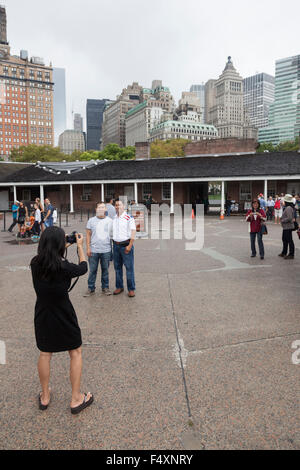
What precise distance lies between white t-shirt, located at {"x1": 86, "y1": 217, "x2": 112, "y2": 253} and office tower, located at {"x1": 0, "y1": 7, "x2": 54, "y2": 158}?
164640mm

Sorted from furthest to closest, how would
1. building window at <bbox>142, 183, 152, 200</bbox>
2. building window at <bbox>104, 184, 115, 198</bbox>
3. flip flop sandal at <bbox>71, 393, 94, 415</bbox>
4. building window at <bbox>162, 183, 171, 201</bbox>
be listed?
building window at <bbox>104, 184, 115, 198</bbox>, building window at <bbox>142, 183, 152, 200</bbox>, building window at <bbox>162, 183, 171, 201</bbox>, flip flop sandal at <bbox>71, 393, 94, 415</bbox>

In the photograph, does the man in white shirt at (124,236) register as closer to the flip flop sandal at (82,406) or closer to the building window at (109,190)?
the flip flop sandal at (82,406)

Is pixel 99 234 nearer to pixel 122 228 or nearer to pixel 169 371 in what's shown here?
pixel 122 228

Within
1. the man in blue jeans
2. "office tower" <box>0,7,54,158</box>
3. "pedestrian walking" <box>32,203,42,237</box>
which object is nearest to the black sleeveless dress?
the man in blue jeans

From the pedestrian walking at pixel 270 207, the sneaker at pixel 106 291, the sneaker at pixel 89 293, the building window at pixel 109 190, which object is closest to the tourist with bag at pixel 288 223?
the sneaker at pixel 106 291

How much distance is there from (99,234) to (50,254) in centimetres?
356

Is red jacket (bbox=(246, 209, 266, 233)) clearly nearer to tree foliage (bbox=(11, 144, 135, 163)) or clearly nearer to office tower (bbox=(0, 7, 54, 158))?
tree foliage (bbox=(11, 144, 135, 163))

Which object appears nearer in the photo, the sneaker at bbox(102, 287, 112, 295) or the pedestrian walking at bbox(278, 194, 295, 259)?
the sneaker at bbox(102, 287, 112, 295)

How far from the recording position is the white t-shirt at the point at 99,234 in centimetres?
641

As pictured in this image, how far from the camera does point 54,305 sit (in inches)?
116

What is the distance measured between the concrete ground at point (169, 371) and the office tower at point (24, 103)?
544 feet

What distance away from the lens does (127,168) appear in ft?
106

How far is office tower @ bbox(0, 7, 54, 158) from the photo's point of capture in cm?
15812
